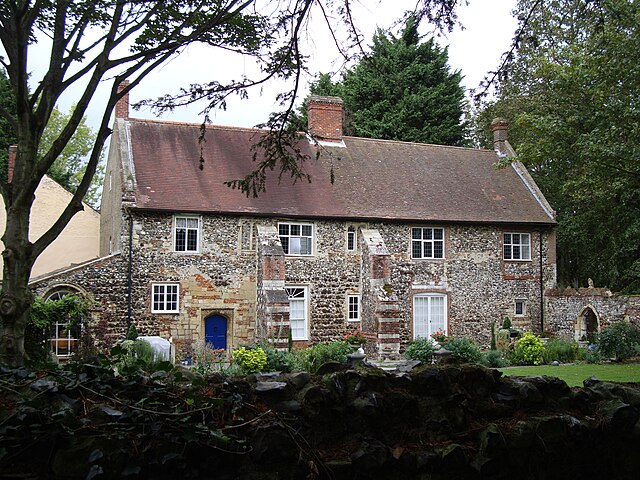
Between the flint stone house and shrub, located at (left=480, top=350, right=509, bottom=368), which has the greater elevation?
the flint stone house

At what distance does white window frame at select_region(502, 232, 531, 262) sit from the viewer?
2916 centimetres

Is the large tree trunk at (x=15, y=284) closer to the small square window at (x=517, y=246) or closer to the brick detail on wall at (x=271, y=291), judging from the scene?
the brick detail on wall at (x=271, y=291)

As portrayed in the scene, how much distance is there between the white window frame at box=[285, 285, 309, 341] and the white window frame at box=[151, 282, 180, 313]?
4442mm

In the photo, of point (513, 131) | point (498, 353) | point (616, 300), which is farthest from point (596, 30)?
point (513, 131)

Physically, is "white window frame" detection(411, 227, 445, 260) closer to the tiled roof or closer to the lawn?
the tiled roof

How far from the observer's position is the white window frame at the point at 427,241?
2778 cm

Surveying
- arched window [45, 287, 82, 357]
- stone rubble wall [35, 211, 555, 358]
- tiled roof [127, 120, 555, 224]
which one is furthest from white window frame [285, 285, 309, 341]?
arched window [45, 287, 82, 357]

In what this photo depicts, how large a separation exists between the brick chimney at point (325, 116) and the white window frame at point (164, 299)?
1020 cm

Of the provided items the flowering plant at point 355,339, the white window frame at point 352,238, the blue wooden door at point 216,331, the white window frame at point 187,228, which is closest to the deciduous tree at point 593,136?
the white window frame at point 352,238

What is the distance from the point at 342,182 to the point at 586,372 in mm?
13971

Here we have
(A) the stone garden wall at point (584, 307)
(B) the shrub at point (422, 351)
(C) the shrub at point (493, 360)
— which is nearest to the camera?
(B) the shrub at point (422, 351)

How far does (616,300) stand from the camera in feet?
87.7

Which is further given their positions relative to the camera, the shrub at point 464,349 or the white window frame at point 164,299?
the white window frame at point 164,299

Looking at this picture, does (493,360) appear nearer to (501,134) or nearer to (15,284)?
(501,134)
